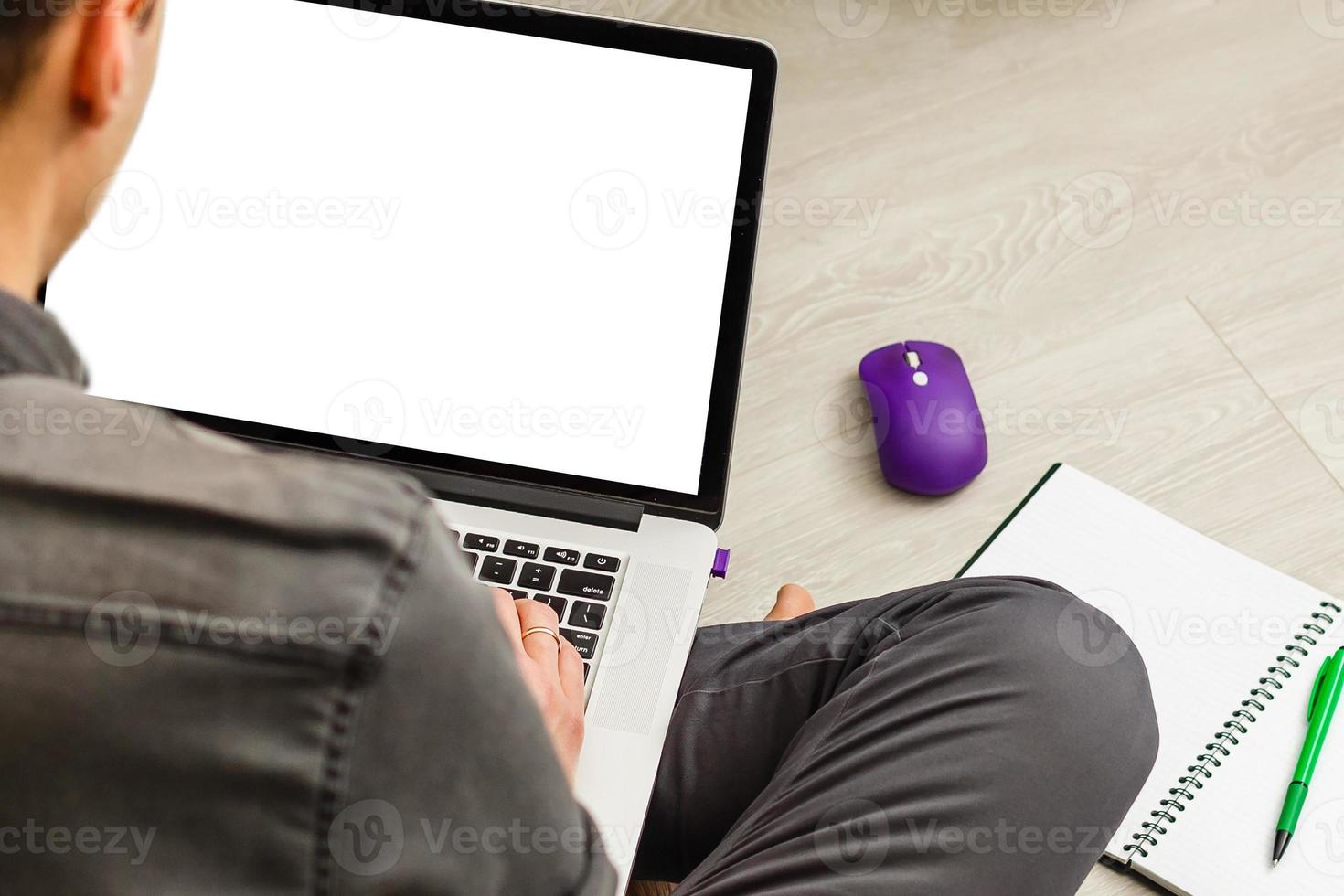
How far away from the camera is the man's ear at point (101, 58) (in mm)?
316

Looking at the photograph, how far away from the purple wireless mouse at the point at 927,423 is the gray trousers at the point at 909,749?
7.6 inches

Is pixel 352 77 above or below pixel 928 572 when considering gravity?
above

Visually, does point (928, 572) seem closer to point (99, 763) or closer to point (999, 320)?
point (999, 320)

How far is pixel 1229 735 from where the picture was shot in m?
0.76

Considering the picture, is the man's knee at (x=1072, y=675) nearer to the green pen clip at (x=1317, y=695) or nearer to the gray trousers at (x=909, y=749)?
the gray trousers at (x=909, y=749)

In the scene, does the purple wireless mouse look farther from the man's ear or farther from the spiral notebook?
the man's ear

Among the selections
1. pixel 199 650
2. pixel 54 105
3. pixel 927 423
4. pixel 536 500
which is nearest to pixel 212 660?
pixel 199 650

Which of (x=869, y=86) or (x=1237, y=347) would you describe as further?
(x=869, y=86)

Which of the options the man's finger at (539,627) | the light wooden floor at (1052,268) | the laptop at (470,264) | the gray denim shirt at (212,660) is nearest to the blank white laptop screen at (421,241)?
the laptop at (470,264)

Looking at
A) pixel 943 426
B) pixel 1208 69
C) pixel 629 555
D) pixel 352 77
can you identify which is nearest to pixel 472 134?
pixel 352 77

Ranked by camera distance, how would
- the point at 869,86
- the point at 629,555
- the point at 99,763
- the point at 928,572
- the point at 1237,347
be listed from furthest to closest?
the point at 869,86, the point at 1237,347, the point at 928,572, the point at 629,555, the point at 99,763

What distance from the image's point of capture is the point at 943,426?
867mm

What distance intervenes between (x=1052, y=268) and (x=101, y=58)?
0.86 m

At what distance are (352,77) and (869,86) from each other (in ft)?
2.07
